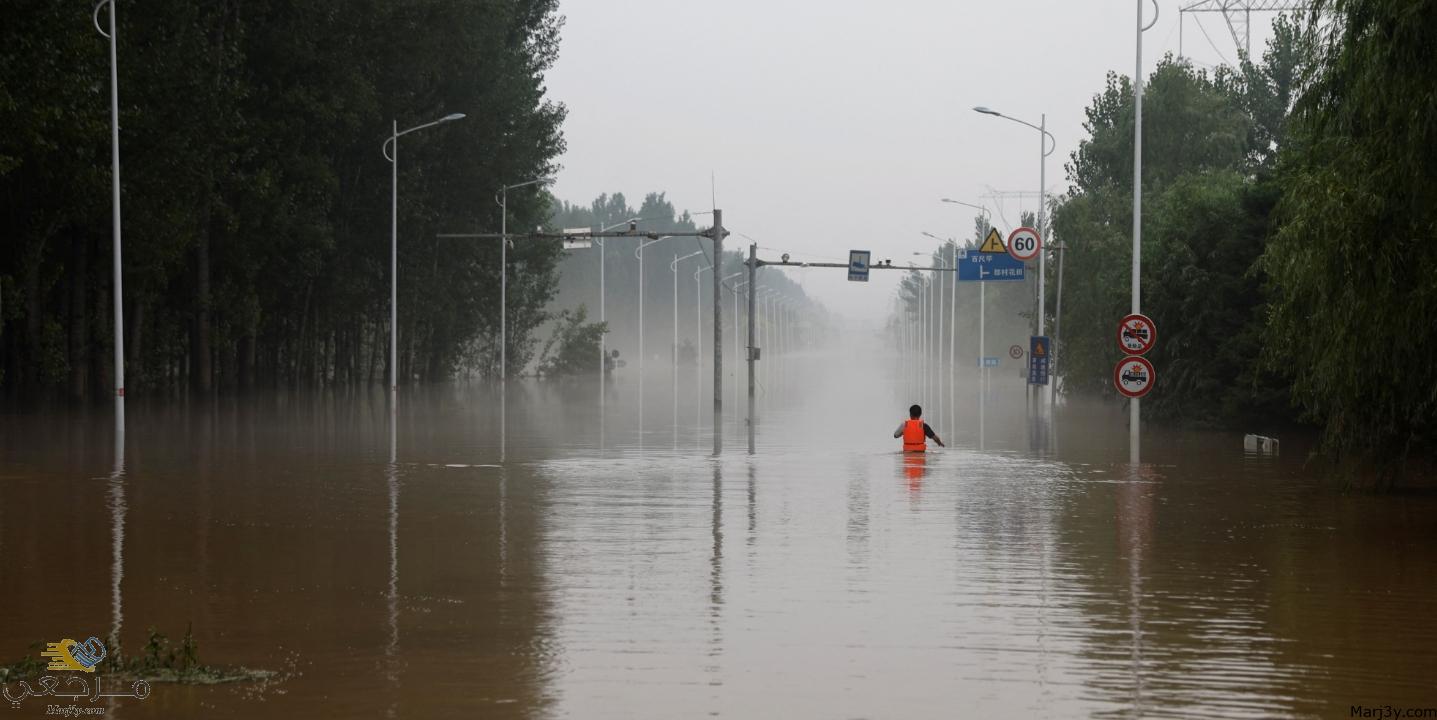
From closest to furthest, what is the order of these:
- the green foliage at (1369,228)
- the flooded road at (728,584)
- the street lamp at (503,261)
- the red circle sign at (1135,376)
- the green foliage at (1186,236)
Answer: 1. the flooded road at (728,584)
2. the green foliage at (1369,228)
3. the red circle sign at (1135,376)
4. the green foliage at (1186,236)
5. the street lamp at (503,261)

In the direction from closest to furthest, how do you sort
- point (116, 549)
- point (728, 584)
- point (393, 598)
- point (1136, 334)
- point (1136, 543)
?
1. point (393, 598)
2. point (728, 584)
3. point (116, 549)
4. point (1136, 543)
5. point (1136, 334)

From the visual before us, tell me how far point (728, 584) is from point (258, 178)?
135 ft

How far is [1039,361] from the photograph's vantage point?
191ft

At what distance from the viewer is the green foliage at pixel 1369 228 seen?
55.6 ft

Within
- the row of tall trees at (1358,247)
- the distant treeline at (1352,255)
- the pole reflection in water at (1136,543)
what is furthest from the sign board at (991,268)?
the pole reflection in water at (1136,543)

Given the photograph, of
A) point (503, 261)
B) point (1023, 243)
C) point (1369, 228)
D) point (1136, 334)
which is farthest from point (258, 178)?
point (1369, 228)

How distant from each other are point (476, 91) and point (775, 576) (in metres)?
59.8

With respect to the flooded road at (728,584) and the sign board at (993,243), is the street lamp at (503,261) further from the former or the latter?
the flooded road at (728,584)

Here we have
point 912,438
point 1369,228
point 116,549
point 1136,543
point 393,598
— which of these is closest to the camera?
point 393,598

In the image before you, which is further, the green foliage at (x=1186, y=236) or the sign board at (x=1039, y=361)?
the sign board at (x=1039, y=361)

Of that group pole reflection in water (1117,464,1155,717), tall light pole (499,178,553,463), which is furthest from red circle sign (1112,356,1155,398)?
tall light pole (499,178,553,463)

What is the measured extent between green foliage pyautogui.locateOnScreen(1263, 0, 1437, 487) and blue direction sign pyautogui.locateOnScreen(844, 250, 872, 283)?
177 feet

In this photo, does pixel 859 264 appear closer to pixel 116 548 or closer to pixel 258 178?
pixel 258 178

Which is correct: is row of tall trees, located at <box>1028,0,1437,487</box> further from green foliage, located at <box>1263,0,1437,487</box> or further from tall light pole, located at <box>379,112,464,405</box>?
tall light pole, located at <box>379,112,464,405</box>
